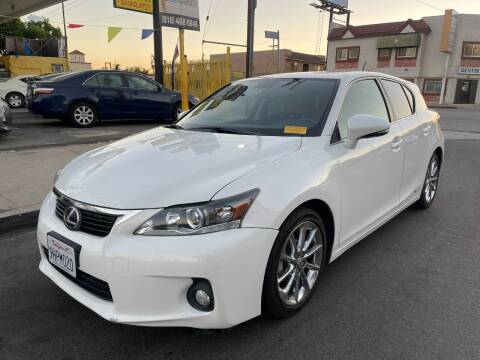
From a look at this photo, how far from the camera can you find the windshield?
3.15 metres

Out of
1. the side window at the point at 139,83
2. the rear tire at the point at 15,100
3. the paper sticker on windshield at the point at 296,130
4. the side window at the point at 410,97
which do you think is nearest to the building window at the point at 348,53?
the rear tire at the point at 15,100

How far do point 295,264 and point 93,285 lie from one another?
4.11 feet

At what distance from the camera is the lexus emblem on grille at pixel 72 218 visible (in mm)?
2377

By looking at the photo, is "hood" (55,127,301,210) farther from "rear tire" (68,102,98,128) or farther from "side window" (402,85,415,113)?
"rear tire" (68,102,98,128)

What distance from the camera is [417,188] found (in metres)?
4.45

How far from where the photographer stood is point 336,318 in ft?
8.87

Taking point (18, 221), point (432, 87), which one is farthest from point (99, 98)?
point (432, 87)

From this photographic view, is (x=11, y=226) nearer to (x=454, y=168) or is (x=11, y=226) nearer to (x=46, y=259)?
(x=46, y=259)

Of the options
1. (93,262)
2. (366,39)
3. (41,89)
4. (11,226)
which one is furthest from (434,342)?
(366,39)

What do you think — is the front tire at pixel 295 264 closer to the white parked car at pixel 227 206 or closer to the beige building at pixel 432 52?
→ the white parked car at pixel 227 206

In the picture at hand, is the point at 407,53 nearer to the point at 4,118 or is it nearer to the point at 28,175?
the point at 4,118

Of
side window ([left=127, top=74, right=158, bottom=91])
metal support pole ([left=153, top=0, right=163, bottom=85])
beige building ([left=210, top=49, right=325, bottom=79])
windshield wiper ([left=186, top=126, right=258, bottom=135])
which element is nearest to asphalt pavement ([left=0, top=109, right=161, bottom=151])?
side window ([left=127, top=74, right=158, bottom=91])

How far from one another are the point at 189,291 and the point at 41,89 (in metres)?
9.43

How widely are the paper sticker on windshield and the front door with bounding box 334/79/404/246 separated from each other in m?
0.28
